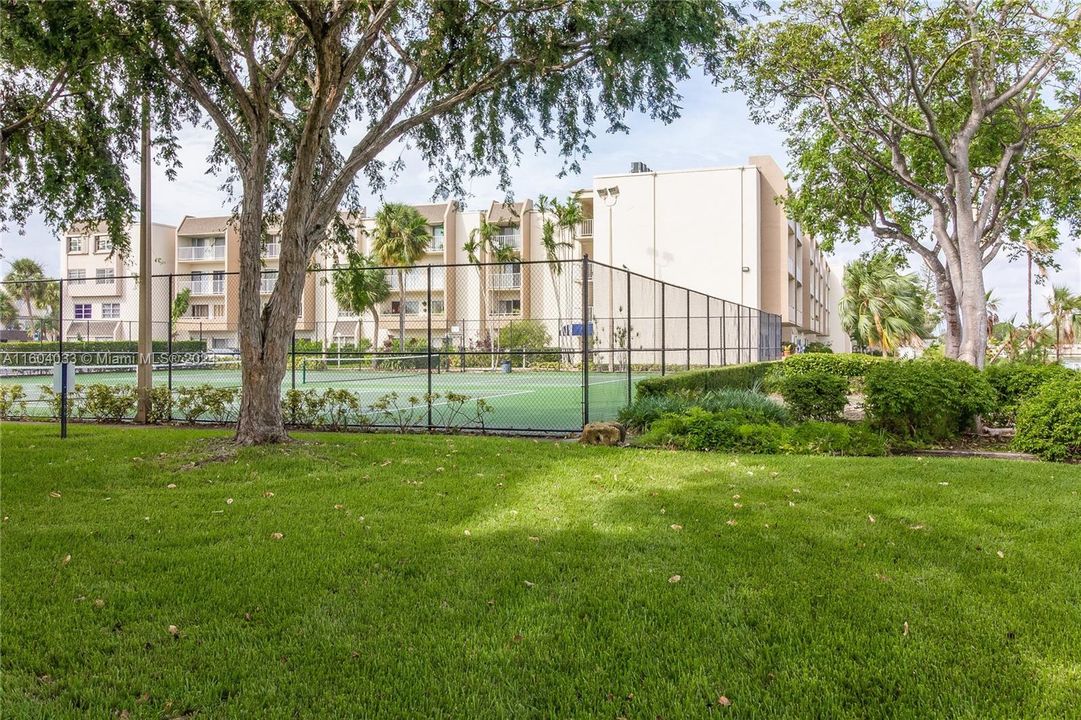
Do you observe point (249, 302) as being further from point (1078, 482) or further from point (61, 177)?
point (1078, 482)

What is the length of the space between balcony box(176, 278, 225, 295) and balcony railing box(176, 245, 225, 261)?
6.45 feet

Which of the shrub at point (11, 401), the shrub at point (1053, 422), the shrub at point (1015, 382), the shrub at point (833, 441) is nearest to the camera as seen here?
the shrub at point (1053, 422)

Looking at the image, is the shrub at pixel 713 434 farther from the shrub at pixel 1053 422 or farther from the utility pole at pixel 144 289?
the utility pole at pixel 144 289

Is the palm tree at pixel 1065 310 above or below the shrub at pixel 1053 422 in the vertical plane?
above

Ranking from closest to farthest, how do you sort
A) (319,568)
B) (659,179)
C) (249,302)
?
(319,568) < (249,302) < (659,179)

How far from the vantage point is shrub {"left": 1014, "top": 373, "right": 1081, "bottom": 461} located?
822 centimetres

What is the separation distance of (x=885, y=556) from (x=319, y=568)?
3.52 metres

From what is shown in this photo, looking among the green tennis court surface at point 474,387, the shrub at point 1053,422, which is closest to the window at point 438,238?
the green tennis court surface at point 474,387

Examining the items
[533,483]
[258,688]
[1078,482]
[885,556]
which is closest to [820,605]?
[885,556]

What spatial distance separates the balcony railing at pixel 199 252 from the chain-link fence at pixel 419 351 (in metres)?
2.48

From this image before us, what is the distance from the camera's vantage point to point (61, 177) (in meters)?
10.7

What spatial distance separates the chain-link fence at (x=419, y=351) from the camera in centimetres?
1220

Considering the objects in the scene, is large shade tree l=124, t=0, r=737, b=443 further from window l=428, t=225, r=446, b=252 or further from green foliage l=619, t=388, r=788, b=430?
window l=428, t=225, r=446, b=252

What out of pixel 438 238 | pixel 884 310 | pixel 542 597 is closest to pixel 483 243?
pixel 438 238
